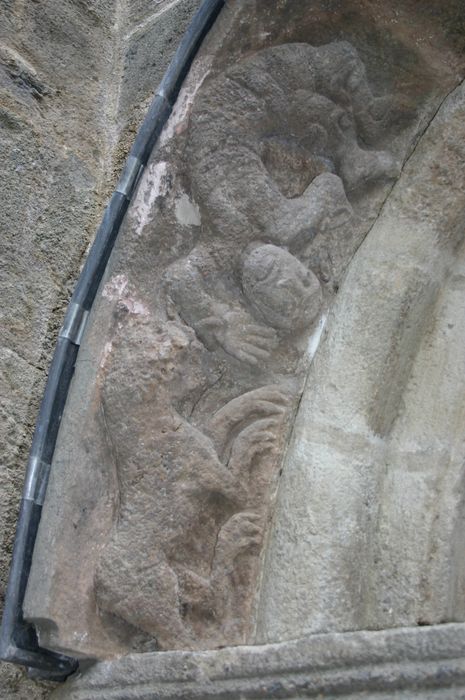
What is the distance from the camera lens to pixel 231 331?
174cm

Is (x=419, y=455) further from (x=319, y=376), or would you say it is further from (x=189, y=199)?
(x=189, y=199)

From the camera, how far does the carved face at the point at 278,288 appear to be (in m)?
1.74

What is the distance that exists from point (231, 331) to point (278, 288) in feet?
0.44

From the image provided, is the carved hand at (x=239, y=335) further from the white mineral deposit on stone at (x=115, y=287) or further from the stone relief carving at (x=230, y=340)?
the white mineral deposit on stone at (x=115, y=287)

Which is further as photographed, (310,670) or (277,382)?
A: (277,382)

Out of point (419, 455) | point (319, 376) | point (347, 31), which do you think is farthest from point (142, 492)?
point (347, 31)

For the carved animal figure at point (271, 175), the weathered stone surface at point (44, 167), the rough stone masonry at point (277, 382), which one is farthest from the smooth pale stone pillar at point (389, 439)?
the weathered stone surface at point (44, 167)

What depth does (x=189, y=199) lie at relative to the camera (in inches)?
71.7

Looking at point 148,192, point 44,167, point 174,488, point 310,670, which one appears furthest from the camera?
point 44,167

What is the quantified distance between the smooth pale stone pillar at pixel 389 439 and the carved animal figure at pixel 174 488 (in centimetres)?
8

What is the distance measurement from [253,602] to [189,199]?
2.81ft

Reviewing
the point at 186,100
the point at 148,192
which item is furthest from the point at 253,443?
the point at 186,100

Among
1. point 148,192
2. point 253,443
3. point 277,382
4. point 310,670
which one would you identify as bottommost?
point 310,670

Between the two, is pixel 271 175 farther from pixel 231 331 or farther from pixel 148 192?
pixel 231 331
